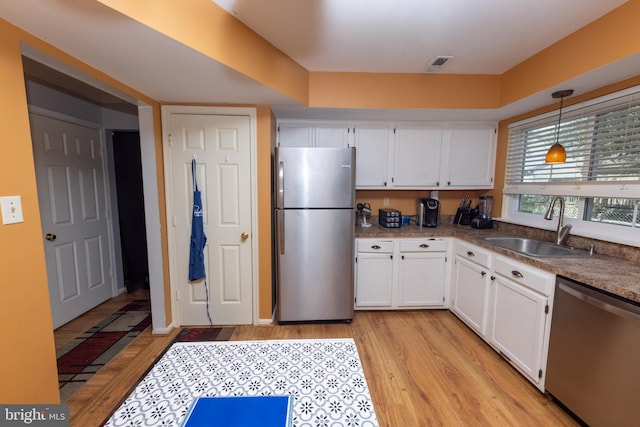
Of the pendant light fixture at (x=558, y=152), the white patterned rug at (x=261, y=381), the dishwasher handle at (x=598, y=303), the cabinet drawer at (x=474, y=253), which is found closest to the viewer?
the white patterned rug at (x=261, y=381)

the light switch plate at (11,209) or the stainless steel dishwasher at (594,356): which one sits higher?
the light switch plate at (11,209)

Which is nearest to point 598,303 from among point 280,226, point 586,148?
point 586,148

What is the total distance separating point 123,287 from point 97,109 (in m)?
2.11

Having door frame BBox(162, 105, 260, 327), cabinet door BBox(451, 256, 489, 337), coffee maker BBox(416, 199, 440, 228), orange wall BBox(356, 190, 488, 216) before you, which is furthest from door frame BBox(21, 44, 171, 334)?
cabinet door BBox(451, 256, 489, 337)

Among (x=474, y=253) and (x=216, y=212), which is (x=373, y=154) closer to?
(x=474, y=253)

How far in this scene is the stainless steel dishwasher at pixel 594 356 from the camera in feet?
4.10

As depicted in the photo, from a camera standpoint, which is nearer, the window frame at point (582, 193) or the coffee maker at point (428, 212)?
the window frame at point (582, 193)

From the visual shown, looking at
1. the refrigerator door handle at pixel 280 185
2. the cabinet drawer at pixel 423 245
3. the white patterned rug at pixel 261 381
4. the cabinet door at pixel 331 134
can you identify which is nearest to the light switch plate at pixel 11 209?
the white patterned rug at pixel 261 381

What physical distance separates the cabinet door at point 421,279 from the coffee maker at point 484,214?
609 mm

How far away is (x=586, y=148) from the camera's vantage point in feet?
6.73

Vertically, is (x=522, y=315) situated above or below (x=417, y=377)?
above

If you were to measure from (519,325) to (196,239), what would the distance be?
263 centimetres

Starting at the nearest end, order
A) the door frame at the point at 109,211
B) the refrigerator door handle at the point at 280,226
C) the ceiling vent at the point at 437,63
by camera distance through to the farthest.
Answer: the ceiling vent at the point at 437,63
the refrigerator door handle at the point at 280,226
the door frame at the point at 109,211

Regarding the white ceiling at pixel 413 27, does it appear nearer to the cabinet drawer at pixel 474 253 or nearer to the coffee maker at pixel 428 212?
the coffee maker at pixel 428 212
